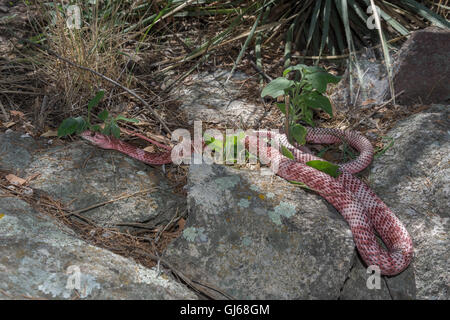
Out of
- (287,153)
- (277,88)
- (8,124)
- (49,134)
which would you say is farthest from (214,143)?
(8,124)

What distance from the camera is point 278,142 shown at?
12.0 ft

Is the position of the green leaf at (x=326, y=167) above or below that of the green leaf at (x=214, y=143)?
above

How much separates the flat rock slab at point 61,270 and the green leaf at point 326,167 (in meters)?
1.35

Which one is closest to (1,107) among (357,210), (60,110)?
(60,110)

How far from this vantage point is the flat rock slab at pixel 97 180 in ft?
9.77

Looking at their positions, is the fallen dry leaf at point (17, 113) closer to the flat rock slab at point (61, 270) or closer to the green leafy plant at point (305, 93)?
the flat rock slab at point (61, 270)

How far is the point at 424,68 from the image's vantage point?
4.08 m

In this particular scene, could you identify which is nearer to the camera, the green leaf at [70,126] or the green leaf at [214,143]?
the green leaf at [70,126]

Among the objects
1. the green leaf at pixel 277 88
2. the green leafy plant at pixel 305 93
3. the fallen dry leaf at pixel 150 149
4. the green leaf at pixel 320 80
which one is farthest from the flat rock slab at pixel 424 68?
the fallen dry leaf at pixel 150 149

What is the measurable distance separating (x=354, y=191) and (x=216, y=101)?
1931 mm

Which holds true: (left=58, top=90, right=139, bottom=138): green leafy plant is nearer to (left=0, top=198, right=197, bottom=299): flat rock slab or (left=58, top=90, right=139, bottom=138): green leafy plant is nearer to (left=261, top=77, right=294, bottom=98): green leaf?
(left=0, top=198, right=197, bottom=299): flat rock slab

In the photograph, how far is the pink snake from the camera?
2.66 m

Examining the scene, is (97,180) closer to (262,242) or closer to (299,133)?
(262,242)
